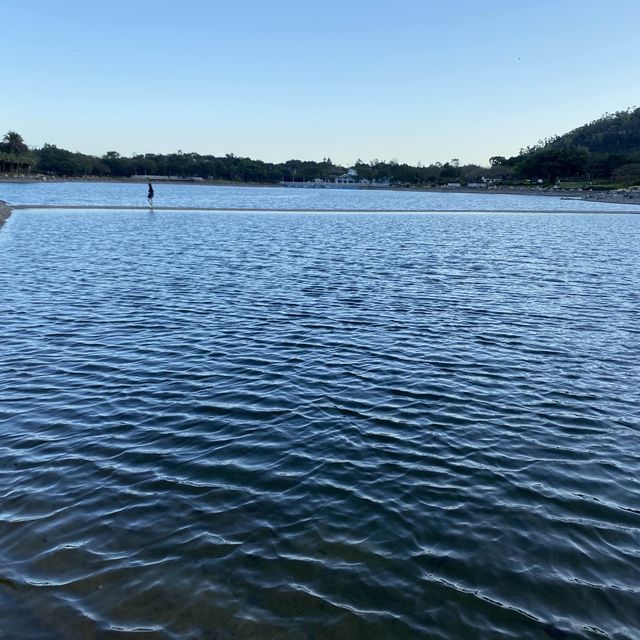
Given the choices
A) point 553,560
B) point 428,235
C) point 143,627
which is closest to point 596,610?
point 553,560

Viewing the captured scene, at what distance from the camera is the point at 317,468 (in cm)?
934

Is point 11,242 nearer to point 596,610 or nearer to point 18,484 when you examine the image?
point 18,484

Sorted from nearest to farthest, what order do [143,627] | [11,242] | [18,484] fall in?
[143,627], [18,484], [11,242]

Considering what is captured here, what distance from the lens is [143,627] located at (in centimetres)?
593

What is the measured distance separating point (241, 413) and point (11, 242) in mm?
34630

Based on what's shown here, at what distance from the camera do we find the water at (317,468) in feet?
20.7

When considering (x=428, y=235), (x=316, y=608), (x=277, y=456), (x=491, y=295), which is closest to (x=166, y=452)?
(x=277, y=456)

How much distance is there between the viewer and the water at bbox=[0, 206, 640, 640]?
632 cm

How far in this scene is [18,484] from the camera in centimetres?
865

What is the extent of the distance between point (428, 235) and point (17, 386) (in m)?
44.7

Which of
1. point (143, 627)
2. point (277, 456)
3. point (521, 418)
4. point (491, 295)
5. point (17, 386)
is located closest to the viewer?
point (143, 627)

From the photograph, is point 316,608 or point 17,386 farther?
point 17,386

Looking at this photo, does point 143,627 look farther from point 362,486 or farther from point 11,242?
point 11,242

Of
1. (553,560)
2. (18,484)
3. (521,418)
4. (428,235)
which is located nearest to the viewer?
(553,560)
